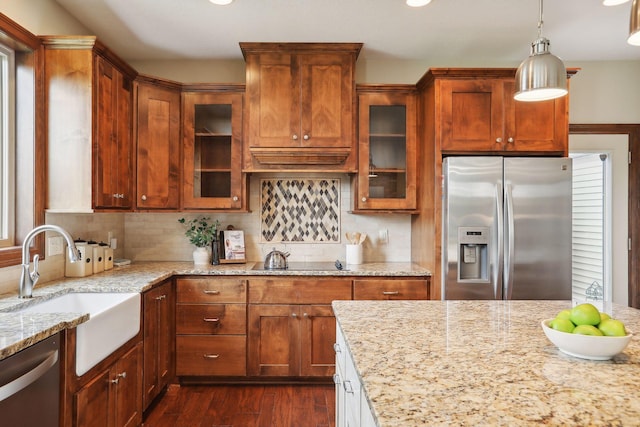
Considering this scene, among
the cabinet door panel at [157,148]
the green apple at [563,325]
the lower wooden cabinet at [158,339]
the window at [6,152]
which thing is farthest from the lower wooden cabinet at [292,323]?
the green apple at [563,325]

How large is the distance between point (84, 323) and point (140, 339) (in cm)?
81

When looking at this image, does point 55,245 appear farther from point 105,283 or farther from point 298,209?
point 298,209

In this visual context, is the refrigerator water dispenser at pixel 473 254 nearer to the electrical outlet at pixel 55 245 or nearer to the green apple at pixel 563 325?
the green apple at pixel 563 325

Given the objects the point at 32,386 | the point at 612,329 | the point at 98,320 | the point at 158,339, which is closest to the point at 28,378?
the point at 32,386

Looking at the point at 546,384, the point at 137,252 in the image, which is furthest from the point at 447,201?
the point at 137,252

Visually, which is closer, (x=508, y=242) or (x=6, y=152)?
(x=6, y=152)

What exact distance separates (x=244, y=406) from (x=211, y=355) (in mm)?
472

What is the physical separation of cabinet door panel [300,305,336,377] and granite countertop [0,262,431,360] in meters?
0.29

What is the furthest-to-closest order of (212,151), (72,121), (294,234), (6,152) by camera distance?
(294,234) → (212,151) → (72,121) → (6,152)

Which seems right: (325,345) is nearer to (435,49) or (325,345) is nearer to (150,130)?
(150,130)

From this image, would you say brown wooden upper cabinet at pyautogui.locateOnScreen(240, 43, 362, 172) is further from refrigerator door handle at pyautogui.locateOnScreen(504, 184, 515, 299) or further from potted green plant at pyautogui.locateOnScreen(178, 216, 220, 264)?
refrigerator door handle at pyautogui.locateOnScreen(504, 184, 515, 299)

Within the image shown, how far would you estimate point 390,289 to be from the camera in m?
3.13

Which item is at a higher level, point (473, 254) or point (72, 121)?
point (72, 121)

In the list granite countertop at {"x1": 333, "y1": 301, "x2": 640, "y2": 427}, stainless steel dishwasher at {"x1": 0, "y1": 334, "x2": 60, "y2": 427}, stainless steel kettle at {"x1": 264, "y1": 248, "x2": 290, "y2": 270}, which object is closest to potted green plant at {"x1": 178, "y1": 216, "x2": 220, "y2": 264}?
stainless steel kettle at {"x1": 264, "y1": 248, "x2": 290, "y2": 270}
